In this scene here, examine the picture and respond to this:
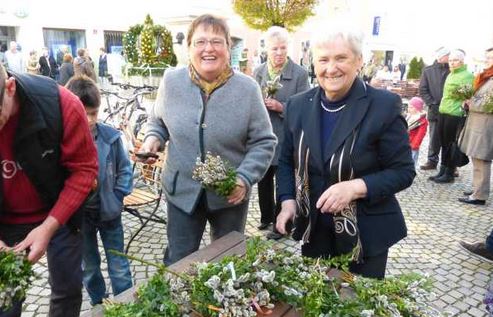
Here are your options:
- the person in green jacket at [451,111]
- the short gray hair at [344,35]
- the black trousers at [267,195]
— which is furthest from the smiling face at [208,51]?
the person in green jacket at [451,111]

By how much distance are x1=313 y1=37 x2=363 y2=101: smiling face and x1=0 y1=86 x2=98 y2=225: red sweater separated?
3.72ft

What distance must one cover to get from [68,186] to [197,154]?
71 centimetres

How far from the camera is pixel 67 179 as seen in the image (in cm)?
191

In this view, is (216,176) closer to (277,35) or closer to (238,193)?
(238,193)

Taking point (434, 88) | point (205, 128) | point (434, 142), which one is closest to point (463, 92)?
point (434, 88)

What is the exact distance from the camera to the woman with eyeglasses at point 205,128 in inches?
87.5

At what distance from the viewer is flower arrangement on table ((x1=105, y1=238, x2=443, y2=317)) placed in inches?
51.5

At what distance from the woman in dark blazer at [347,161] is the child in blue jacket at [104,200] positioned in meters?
1.34

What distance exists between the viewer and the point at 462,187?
6.39m

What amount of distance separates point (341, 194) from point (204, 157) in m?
0.84

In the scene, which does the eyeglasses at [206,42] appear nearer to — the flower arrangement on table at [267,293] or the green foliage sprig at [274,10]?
the flower arrangement on table at [267,293]

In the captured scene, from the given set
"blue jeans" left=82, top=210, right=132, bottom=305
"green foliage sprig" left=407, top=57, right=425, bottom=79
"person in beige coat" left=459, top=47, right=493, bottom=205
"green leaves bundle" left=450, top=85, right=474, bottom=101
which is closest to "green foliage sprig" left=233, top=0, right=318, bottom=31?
"green foliage sprig" left=407, top=57, right=425, bottom=79

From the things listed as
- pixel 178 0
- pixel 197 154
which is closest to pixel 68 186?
pixel 197 154

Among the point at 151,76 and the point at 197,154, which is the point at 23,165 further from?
the point at 151,76
